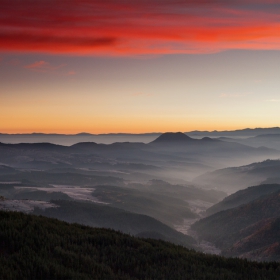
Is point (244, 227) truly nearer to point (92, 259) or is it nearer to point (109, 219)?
point (109, 219)

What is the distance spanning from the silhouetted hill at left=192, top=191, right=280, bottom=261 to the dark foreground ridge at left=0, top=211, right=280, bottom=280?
38343 mm

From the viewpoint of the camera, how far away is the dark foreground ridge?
11.8m

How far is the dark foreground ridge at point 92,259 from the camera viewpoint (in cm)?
1182

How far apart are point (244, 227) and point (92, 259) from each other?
211 feet

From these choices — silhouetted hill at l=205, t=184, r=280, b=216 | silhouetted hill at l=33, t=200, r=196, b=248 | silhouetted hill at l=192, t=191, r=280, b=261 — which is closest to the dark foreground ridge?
silhouetted hill at l=192, t=191, r=280, b=261

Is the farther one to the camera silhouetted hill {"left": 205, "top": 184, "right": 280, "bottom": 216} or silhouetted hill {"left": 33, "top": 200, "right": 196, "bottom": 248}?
silhouetted hill {"left": 205, "top": 184, "right": 280, "bottom": 216}

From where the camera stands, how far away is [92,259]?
45.1 ft

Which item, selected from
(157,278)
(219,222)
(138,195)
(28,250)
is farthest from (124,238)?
(138,195)

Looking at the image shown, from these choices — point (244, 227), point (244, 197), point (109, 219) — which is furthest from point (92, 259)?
point (244, 197)

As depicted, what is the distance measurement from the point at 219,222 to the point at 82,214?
33.5 meters

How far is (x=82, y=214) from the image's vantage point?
7706 centimetres

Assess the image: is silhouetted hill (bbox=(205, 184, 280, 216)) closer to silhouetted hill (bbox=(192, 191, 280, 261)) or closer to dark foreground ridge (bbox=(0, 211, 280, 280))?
silhouetted hill (bbox=(192, 191, 280, 261))

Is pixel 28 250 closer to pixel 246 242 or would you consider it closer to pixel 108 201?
pixel 246 242

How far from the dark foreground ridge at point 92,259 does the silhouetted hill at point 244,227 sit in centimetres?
3834
